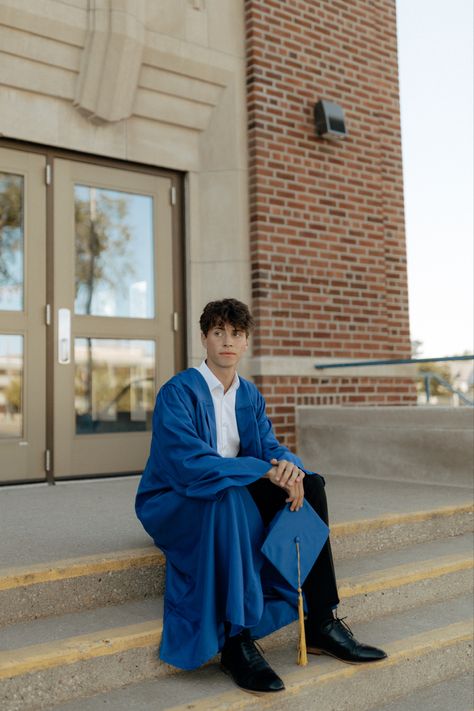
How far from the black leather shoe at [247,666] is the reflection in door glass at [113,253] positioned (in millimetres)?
3377

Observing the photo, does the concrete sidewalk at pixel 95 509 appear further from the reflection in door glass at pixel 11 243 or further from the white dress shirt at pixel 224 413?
the reflection in door glass at pixel 11 243

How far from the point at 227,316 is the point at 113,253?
288 cm

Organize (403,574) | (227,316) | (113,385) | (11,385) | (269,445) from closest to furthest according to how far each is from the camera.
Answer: (227,316), (269,445), (403,574), (11,385), (113,385)

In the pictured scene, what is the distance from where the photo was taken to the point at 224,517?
2.52 metres

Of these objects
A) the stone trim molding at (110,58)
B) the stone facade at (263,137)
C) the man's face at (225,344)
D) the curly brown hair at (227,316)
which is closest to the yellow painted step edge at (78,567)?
the man's face at (225,344)

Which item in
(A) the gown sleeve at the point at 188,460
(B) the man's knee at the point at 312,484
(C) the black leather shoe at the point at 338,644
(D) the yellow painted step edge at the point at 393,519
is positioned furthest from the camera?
(D) the yellow painted step edge at the point at 393,519


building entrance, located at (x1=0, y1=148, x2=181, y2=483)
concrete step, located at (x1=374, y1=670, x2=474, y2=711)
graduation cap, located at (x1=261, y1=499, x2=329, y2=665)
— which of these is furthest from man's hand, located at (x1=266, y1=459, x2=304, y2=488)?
building entrance, located at (x1=0, y1=148, x2=181, y2=483)

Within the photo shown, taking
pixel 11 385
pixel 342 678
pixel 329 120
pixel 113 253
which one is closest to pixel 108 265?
pixel 113 253

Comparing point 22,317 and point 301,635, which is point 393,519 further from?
point 22,317

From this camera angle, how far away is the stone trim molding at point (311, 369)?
5.79 m

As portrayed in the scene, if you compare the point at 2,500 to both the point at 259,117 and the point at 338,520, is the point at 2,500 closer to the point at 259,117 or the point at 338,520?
the point at 338,520

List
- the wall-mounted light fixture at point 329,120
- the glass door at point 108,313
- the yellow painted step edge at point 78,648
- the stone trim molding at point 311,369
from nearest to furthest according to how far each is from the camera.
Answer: the yellow painted step edge at point 78,648 → the glass door at point 108,313 → the stone trim molding at point 311,369 → the wall-mounted light fixture at point 329,120

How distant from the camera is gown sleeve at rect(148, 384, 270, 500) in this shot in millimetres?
2525

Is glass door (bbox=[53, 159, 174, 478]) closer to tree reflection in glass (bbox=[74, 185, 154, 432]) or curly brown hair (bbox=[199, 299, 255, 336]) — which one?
tree reflection in glass (bbox=[74, 185, 154, 432])
